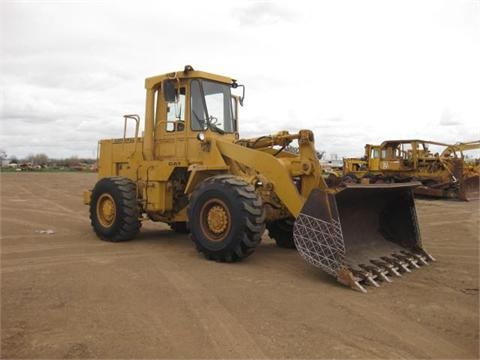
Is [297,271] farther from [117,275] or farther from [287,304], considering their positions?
[117,275]

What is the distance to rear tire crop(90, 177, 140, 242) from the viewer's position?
9328 mm

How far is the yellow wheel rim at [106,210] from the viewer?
966 cm

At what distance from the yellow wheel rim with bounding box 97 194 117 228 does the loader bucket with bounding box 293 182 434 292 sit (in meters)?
4.44

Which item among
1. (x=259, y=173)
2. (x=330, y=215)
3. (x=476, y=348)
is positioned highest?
(x=259, y=173)

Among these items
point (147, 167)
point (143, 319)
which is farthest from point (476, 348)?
point (147, 167)

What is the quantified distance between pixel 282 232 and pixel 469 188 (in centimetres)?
1507

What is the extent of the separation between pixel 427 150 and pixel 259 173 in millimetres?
17655

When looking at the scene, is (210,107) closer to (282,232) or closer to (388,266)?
(282,232)

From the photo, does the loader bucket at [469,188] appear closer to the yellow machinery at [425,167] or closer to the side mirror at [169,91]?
the yellow machinery at [425,167]

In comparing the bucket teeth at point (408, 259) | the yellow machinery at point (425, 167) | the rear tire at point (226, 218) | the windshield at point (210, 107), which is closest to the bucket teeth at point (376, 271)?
the bucket teeth at point (408, 259)

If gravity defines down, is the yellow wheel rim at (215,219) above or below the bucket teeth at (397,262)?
above

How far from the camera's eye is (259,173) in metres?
7.85

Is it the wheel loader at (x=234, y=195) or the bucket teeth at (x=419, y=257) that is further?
the bucket teeth at (x=419, y=257)

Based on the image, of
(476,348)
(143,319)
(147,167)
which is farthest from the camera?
(147,167)
